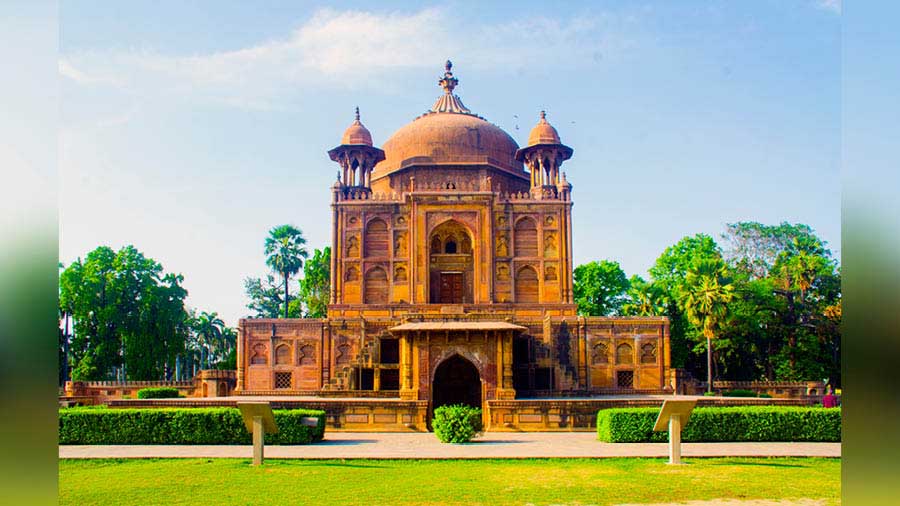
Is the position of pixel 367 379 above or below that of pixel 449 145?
below

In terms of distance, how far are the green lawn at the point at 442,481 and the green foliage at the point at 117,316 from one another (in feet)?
119

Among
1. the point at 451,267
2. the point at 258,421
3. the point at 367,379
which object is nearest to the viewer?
the point at 258,421

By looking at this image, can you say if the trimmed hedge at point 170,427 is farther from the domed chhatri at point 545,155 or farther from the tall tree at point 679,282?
the tall tree at point 679,282

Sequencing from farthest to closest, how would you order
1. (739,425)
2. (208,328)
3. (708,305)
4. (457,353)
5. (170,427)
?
(208,328) < (708,305) < (457,353) < (739,425) < (170,427)

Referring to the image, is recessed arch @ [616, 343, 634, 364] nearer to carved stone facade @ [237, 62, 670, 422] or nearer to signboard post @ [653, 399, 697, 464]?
carved stone facade @ [237, 62, 670, 422]

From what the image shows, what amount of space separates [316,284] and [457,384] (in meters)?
35.3

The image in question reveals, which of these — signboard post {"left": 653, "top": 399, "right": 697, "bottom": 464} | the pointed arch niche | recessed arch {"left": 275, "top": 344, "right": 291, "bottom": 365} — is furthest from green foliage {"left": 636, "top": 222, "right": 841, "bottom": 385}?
signboard post {"left": 653, "top": 399, "right": 697, "bottom": 464}

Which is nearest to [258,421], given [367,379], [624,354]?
[367,379]

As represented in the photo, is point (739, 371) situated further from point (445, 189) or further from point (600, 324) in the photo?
point (445, 189)

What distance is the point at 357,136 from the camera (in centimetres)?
5003

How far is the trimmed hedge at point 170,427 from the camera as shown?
26859 millimetres

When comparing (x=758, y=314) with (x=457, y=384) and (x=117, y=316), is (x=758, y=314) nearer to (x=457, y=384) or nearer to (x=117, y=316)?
(x=457, y=384)

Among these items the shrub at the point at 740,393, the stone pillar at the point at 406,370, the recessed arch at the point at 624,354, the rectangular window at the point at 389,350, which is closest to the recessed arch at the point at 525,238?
the recessed arch at the point at 624,354

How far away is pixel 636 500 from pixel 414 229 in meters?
31.8
